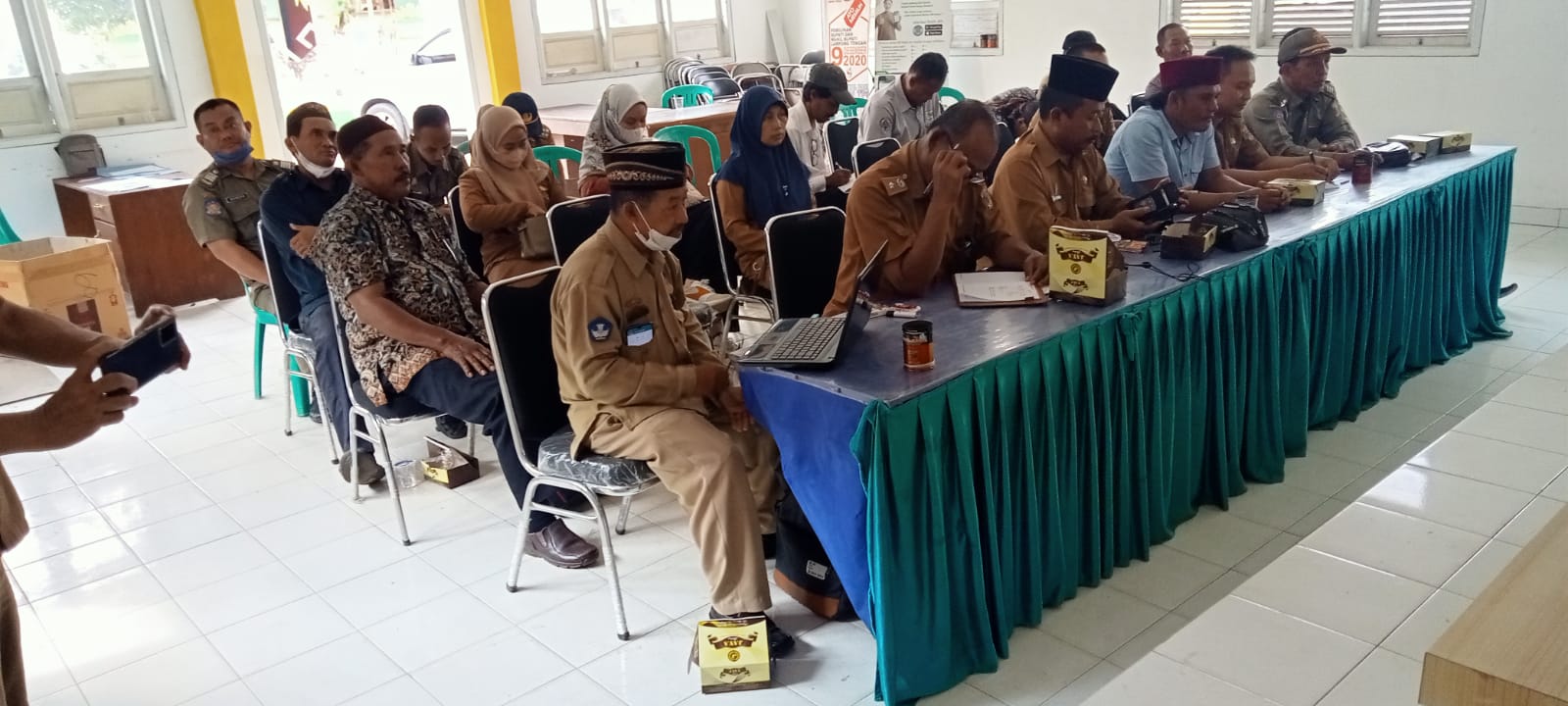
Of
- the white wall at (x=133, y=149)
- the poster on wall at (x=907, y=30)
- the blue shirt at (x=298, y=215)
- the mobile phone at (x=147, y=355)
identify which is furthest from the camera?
the poster on wall at (x=907, y=30)

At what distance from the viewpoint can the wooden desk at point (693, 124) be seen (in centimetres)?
708

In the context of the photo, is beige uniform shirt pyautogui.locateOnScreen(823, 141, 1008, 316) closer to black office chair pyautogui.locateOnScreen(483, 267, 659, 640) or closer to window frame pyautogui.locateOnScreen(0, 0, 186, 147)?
black office chair pyautogui.locateOnScreen(483, 267, 659, 640)

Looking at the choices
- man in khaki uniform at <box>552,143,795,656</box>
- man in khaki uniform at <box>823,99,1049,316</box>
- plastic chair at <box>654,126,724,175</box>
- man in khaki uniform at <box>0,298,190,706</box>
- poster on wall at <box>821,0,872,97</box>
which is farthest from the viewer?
poster on wall at <box>821,0,872,97</box>

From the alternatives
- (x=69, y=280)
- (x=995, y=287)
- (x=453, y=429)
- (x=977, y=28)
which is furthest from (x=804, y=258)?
(x=977, y=28)

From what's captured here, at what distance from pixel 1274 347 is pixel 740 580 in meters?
1.74

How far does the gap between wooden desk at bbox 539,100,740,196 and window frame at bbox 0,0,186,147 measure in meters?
2.49

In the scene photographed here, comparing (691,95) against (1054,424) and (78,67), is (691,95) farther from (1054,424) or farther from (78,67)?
(1054,424)

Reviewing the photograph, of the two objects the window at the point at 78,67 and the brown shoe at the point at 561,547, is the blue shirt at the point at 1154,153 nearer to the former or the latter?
the brown shoe at the point at 561,547

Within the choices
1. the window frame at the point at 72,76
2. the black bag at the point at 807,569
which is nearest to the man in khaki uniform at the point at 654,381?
the black bag at the point at 807,569

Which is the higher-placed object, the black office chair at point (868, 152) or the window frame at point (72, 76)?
the window frame at point (72, 76)

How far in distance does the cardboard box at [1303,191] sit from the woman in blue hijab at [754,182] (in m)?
1.78

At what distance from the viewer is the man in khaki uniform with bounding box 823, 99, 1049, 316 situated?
278cm

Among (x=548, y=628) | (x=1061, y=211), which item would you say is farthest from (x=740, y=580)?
(x=1061, y=211)

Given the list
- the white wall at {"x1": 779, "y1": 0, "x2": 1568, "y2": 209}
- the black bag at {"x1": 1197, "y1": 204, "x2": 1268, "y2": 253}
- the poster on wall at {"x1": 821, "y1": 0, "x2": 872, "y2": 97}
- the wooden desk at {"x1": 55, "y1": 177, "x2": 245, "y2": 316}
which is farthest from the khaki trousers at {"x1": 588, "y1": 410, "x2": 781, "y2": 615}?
the poster on wall at {"x1": 821, "y1": 0, "x2": 872, "y2": 97}
